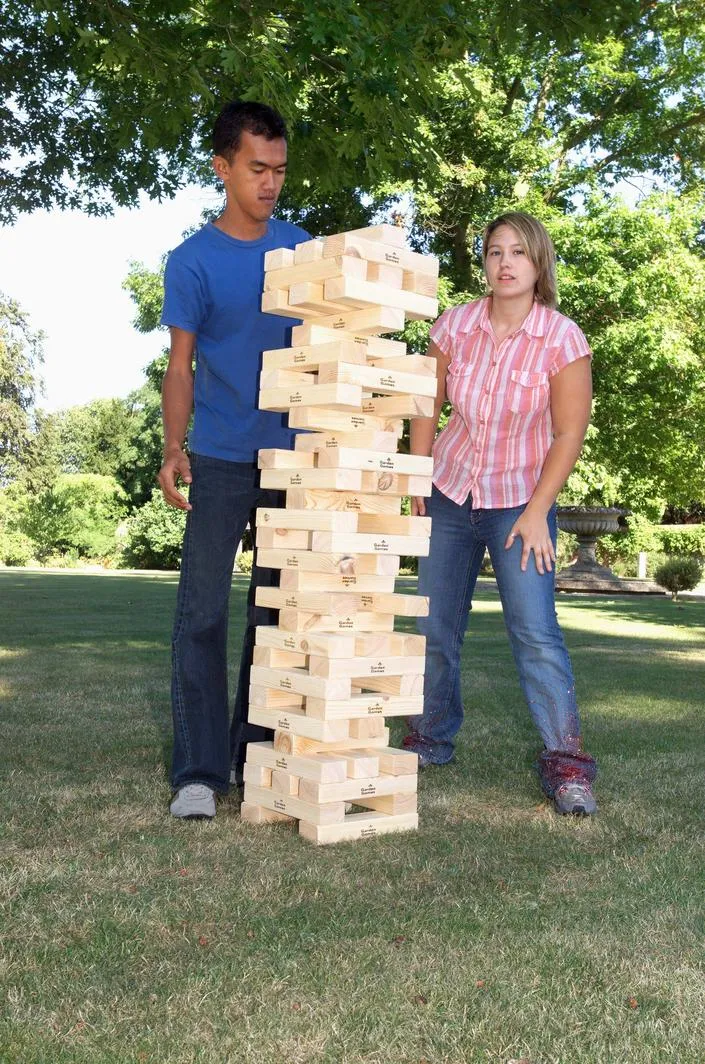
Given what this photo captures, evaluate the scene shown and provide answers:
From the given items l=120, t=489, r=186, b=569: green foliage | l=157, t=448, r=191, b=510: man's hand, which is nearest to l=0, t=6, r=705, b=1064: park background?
l=157, t=448, r=191, b=510: man's hand

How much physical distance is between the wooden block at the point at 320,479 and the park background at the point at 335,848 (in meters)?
1.19

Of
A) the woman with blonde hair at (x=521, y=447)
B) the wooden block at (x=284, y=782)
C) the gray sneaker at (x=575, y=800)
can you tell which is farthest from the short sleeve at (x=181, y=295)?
the gray sneaker at (x=575, y=800)

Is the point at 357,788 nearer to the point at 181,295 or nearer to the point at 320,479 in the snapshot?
the point at 320,479

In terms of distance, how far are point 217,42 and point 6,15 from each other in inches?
150

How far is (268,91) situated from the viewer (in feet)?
25.3

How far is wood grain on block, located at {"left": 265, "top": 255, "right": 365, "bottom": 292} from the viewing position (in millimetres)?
4023

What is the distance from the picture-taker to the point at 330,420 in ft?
13.5

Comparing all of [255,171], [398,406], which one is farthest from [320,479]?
[255,171]

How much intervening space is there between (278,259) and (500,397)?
3.39 feet

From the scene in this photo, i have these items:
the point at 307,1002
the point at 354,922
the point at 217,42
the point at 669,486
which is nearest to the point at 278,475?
the point at 354,922

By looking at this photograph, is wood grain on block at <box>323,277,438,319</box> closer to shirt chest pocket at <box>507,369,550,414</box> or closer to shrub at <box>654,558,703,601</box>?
shirt chest pocket at <box>507,369,550,414</box>

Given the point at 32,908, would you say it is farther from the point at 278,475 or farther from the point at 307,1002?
the point at 278,475

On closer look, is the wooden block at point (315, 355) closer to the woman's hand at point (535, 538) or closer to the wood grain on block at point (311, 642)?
the woman's hand at point (535, 538)

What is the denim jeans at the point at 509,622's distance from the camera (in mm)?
4598
